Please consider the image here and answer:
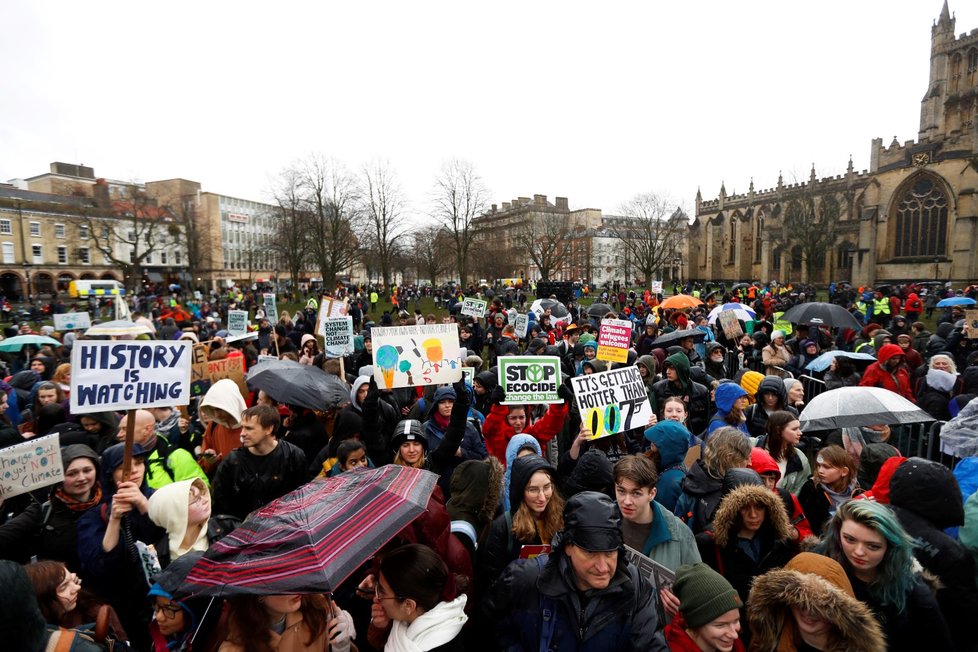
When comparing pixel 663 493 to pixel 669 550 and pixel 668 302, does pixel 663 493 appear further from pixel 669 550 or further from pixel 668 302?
pixel 668 302

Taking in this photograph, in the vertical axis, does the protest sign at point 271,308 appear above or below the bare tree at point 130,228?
below

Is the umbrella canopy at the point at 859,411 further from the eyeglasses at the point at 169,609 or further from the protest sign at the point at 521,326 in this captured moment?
the protest sign at the point at 521,326

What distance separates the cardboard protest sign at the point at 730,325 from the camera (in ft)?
39.5

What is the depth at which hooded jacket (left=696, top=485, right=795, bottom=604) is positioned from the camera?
3.18m

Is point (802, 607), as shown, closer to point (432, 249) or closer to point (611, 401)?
point (611, 401)

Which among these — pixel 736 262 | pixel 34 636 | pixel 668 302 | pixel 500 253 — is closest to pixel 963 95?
pixel 736 262

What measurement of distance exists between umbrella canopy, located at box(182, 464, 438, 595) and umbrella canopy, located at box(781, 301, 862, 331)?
10.2 metres

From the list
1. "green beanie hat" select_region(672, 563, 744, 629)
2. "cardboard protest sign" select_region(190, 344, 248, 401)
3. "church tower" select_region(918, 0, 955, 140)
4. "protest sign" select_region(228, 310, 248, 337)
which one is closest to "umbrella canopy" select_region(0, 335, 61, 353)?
"protest sign" select_region(228, 310, 248, 337)

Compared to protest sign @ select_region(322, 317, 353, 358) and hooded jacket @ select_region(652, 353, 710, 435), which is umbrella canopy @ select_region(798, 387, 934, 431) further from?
protest sign @ select_region(322, 317, 353, 358)

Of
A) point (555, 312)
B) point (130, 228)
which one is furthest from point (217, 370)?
point (130, 228)

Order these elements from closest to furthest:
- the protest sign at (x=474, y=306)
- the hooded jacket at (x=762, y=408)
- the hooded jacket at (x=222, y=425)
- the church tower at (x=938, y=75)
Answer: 1. the hooded jacket at (x=222, y=425)
2. the hooded jacket at (x=762, y=408)
3. the protest sign at (x=474, y=306)
4. the church tower at (x=938, y=75)

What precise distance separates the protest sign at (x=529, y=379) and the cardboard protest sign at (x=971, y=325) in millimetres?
9619

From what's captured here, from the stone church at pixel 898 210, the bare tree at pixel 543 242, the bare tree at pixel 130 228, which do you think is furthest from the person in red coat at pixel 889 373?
the stone church at pixel 898 210

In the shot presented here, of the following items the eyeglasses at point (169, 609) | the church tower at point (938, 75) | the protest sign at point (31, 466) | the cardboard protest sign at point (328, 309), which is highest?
the church tower at point (938, 75)
